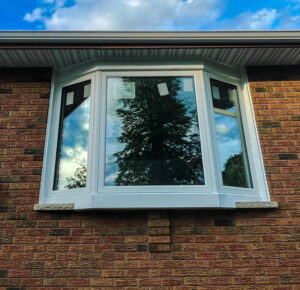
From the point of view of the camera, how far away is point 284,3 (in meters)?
6.75

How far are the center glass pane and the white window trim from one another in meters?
0.07

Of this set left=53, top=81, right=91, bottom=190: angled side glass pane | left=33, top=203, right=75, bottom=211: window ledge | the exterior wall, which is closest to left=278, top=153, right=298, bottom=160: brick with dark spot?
the exterior wall

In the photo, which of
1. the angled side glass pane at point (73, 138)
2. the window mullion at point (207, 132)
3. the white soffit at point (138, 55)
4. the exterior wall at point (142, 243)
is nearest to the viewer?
the exterior wall at point (142, 243)

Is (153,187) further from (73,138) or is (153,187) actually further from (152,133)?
(73,138)

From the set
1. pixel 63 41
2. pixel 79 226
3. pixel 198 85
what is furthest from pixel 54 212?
pixel 198 85

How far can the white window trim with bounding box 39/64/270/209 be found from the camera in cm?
235

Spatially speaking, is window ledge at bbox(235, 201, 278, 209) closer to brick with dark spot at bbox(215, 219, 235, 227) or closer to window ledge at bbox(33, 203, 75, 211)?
brick with dark spot at bbox(215, 219, 235, 227)

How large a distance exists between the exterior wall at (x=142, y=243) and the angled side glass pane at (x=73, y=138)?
227 mm

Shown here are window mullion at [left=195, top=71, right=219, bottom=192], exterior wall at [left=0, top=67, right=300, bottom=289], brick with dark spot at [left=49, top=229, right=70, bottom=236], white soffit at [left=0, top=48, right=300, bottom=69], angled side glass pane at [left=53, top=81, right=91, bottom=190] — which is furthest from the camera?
white soffit at [left=0, top=48, right=300, bottom=69]

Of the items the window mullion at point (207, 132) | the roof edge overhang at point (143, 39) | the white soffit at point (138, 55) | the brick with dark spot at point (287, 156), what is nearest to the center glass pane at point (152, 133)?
the window mullion at point (207, 132)

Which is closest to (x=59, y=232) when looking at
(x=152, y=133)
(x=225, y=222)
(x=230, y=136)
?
(x=152, y=133)

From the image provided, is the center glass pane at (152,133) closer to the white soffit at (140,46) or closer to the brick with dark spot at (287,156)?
the white soffit at (140,46)

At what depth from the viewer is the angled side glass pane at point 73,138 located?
8.63 feet

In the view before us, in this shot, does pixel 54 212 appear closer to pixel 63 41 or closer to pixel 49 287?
pixel 49 287
